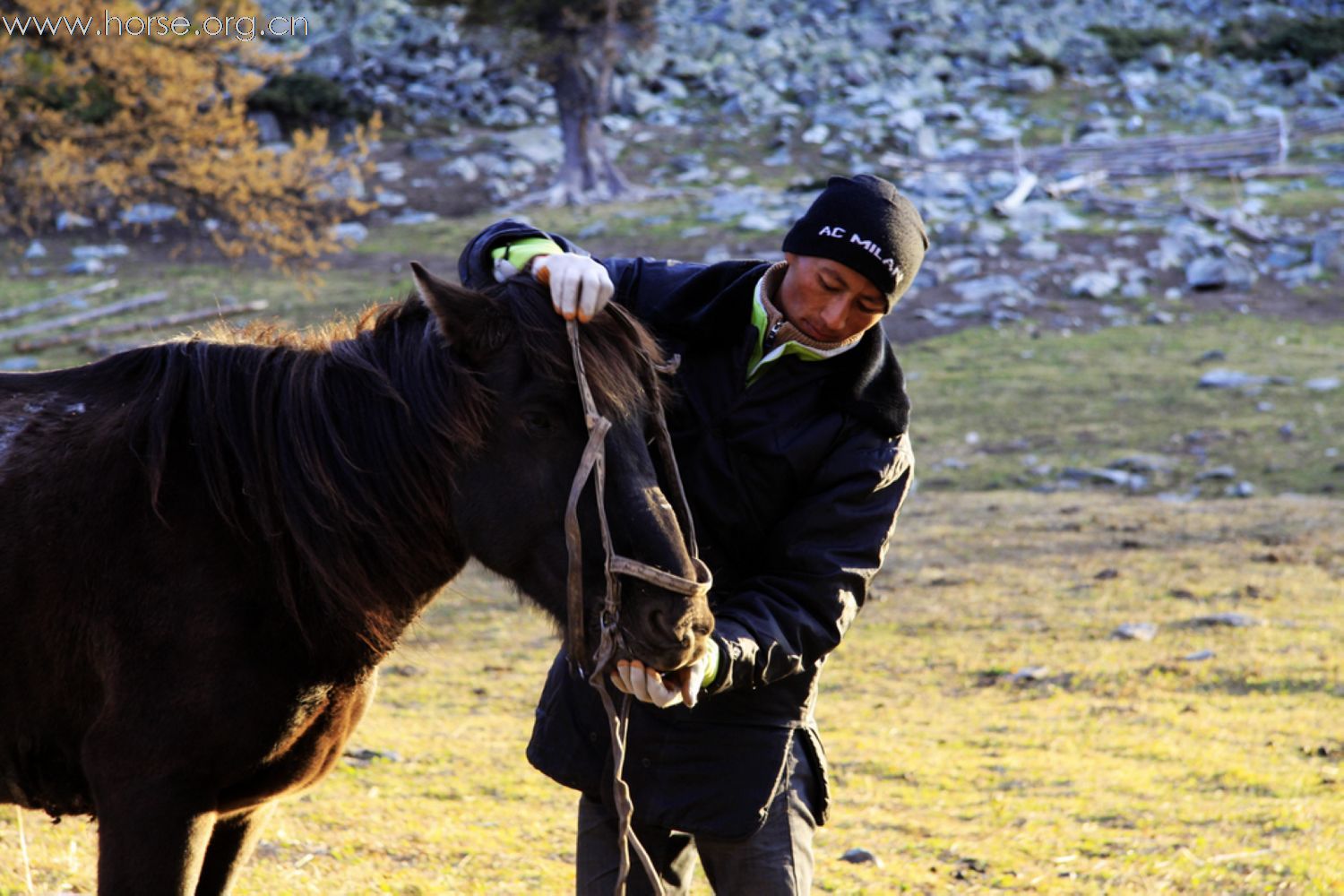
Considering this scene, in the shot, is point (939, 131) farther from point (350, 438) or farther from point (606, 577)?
point (606, 577)

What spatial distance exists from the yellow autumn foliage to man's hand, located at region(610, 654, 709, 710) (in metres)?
10.0

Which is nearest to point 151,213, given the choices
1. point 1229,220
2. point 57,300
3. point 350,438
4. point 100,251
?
point 100,251

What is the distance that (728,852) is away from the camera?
9.23 feet

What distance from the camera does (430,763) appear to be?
5.68 meters

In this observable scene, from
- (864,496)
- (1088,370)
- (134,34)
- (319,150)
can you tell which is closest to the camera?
(864,496)

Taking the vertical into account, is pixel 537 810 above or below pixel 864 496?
below

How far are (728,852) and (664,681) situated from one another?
2.19 feet

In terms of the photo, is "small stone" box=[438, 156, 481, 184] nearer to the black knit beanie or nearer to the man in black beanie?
the man in black beanie

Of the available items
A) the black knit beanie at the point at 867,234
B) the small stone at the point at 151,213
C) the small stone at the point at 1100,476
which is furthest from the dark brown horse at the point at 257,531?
the small stone at the point at 151,213

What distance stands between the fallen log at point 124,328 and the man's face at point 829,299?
13.7 metres

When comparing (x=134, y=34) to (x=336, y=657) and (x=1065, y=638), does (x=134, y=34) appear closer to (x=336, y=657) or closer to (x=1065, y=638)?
(x=1065, y=638)

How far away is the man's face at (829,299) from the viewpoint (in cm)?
264

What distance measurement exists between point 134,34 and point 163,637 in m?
9.87

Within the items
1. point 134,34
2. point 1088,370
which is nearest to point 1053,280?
point 1088,370
